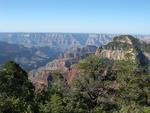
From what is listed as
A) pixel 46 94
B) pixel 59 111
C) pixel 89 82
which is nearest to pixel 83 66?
pixel 89 82

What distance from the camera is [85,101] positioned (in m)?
57.0

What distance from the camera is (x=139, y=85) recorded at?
58.4 meters

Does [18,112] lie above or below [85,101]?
above

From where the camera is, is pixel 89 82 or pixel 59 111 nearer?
pixel 59 111

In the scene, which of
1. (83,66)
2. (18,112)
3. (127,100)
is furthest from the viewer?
(83,66)

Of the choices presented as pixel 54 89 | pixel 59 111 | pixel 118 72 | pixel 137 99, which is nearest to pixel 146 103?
pixel 137 99

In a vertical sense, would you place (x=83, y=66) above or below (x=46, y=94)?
above

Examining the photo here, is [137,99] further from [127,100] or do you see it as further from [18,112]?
[18,112]

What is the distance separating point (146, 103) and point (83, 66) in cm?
1241

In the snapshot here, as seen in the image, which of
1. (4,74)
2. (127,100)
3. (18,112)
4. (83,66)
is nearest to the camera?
(18,112)

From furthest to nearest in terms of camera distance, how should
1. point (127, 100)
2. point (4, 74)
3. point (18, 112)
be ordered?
1. point (4, 74)
2. point (127, 100)
3. point (18, 112)

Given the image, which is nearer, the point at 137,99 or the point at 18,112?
the point at 18,112

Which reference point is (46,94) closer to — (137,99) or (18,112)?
(137,99)

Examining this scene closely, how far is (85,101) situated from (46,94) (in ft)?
27.3
